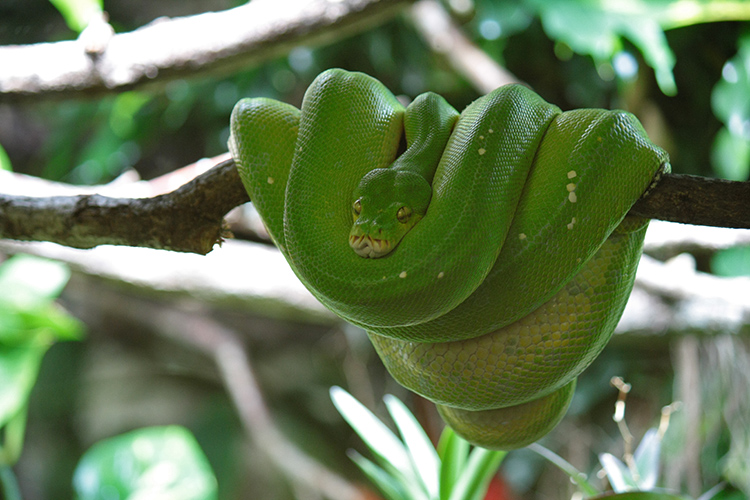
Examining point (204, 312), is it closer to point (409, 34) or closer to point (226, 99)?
point (226, 99)

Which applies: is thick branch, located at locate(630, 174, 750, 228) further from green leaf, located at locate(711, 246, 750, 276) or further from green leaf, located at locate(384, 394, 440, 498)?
green leaf, located at locate(711, 246, 750, 276)

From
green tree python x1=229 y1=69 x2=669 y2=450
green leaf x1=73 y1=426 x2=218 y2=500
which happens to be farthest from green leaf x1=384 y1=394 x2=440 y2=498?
green leaf x1=73 y1=426 x2=218 y2=500

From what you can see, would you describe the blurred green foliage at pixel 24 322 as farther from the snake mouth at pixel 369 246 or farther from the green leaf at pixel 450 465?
the snake mouth at pixel 369 246

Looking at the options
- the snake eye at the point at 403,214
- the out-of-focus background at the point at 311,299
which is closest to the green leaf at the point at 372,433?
the snake eye at the point at 403,214

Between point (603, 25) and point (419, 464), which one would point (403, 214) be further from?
point (603, 25)

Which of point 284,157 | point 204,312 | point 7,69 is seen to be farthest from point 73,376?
point 284,157

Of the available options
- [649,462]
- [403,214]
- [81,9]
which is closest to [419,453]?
[649,462]
